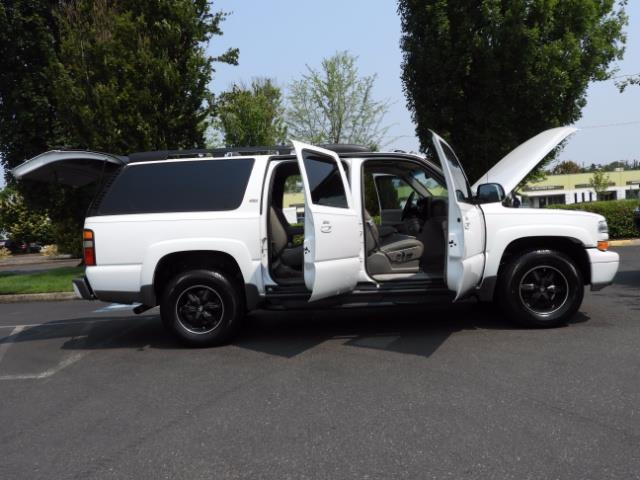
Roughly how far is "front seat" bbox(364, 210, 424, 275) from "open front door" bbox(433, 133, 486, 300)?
76cm

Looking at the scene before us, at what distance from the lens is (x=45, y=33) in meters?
17.5

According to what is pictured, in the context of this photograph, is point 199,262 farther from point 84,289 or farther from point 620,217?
point 620,217

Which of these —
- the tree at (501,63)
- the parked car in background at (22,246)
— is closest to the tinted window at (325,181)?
the tree at (501,63)

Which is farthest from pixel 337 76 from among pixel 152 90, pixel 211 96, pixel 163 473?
pixel 163 473

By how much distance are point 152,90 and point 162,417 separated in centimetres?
1207

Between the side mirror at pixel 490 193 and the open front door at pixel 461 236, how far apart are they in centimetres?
11

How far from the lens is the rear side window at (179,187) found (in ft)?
19.9

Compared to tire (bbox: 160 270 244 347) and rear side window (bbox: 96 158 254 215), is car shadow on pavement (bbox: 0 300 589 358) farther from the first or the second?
rear side window (bbox: 96 158 254 215)

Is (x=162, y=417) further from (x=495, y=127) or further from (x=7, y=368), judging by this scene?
(x=495, y=127)

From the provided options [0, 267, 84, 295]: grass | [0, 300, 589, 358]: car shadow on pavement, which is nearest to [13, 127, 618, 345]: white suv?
[0, 300, 589, 358]: car shadow on pavement

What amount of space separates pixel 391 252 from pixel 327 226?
116 centimetres

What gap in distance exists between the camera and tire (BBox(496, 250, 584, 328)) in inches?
236

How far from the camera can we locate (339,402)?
4.18m

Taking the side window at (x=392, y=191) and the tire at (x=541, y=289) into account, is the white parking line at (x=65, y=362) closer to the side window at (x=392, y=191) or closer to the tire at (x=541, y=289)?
the side window at (x=392, y=191)
